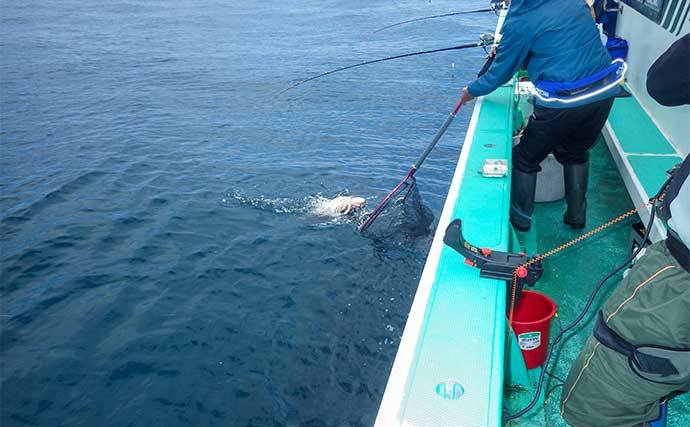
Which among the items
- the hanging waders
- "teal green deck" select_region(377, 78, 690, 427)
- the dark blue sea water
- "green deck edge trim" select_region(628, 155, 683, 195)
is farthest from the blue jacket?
the dark blue sea water

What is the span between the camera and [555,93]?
12.2 ft

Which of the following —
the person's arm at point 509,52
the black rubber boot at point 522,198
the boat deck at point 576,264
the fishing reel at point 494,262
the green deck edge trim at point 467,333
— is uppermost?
the person's arm at point 509,52

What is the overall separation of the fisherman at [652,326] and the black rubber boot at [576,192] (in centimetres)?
209

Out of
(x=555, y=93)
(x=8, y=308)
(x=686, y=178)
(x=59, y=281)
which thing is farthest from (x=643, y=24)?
(x=8, y=308)

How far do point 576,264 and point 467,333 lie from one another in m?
2.38

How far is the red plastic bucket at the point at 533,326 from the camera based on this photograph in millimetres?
3057

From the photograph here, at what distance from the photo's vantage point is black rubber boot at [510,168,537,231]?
4164mm

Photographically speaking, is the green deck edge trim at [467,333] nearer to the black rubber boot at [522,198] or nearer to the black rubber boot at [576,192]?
the black rubber boot at [522,198]

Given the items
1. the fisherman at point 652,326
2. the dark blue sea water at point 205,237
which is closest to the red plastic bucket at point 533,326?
the fisherman at point 652,326

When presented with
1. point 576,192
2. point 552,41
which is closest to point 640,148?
point 576,192

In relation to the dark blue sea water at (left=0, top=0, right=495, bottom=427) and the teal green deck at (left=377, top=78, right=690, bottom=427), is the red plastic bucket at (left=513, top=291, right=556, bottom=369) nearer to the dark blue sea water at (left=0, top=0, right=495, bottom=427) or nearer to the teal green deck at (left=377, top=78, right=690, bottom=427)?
the teal green deck at (left=377, top=78, right=690, bottom=427)

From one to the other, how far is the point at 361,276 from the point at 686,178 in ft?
15.5

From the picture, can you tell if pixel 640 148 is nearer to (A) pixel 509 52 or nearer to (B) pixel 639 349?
(A) pixel 509 52

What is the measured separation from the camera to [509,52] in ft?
12.1
